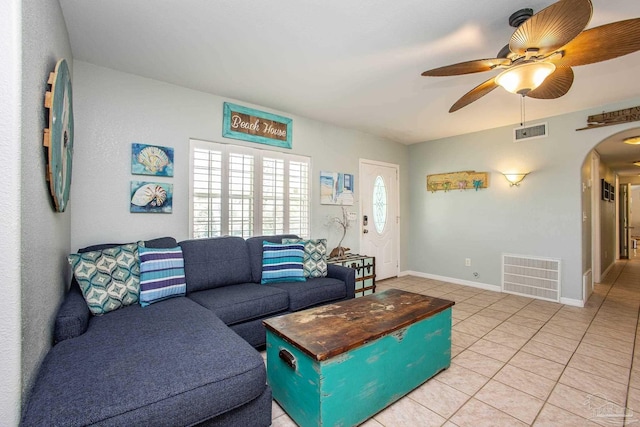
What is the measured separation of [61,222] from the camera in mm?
1967

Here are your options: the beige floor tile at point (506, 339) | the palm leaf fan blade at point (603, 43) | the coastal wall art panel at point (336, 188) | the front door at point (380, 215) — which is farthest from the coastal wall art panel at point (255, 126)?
the beige floor tile at point (506, 339)

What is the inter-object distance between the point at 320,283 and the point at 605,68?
333cm

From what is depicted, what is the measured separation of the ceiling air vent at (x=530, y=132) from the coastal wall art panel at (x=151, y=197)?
475 cm

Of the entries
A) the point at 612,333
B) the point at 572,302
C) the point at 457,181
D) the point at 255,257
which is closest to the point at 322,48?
the point at 255,257

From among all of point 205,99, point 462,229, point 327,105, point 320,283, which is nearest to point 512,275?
point 462,229

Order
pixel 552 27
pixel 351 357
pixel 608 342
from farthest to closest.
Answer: pixel 608 342
pixel 351 357
pixel 552 27

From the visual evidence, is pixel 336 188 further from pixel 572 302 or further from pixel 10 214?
pixel 10 214

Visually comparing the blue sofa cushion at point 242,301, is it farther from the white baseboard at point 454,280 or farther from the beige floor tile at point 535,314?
the white baseboard at point 454,280

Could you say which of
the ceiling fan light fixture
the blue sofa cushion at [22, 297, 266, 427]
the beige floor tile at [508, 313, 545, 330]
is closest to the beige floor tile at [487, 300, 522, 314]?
the beige floor tile at [508, 313, 545, 330]

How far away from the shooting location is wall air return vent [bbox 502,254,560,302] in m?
3.92

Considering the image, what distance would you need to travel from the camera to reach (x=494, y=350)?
8.23 ft

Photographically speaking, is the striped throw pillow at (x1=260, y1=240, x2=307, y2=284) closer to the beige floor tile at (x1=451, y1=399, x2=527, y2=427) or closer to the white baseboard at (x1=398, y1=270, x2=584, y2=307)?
the beige floor tile at (x1=451, y1=399, x2=527, y2=427)

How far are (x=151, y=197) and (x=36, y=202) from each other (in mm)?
1613

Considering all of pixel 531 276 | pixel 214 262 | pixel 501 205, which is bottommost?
pixel 531 276
